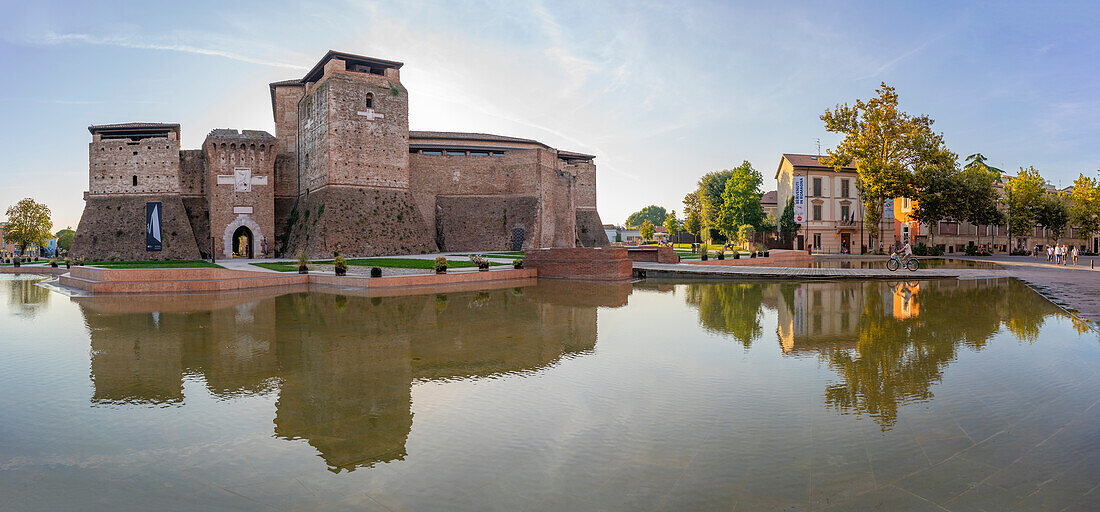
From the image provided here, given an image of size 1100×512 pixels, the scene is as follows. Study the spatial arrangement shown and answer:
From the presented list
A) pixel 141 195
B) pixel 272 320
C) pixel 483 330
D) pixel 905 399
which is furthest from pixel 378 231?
pixel 905 399

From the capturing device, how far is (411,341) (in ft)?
29.0

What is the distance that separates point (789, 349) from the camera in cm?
802

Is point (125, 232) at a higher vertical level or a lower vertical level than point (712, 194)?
lower

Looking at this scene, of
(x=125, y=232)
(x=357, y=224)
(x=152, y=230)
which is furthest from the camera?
(x=125, y=232)

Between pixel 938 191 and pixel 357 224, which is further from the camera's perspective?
pixel 938 191

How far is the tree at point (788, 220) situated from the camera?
51.3 meters

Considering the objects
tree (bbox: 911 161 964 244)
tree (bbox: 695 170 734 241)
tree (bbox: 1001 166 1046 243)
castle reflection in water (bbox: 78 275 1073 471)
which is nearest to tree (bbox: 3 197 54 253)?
castle reflection in water (bbox: 78 275 1073 471)

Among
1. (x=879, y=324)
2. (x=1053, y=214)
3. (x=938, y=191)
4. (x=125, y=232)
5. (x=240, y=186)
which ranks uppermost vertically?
(x=240, y=186)

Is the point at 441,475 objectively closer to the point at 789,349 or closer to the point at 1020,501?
the point at 1020,501

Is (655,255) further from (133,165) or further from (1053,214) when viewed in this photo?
(1053,214)

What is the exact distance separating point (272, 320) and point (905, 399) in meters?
10.7

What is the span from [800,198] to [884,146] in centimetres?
937

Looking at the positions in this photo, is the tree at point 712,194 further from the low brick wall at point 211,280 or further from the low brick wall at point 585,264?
the low brick wall at point 211,280

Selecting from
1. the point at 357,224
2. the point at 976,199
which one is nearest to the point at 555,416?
the point at 357,224
